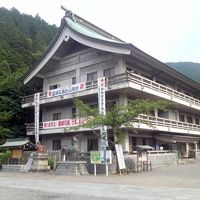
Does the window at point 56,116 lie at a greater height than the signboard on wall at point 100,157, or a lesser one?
greater

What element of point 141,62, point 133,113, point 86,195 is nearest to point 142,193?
point 86,195

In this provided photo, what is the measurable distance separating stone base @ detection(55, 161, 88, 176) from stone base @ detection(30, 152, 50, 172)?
298 centimetres

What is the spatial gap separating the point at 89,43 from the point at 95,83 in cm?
335

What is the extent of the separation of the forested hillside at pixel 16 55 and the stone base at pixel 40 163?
8.62 meters

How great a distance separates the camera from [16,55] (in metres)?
52.8

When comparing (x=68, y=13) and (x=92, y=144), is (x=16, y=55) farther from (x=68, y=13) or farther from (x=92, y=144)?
(x=92, y=144)

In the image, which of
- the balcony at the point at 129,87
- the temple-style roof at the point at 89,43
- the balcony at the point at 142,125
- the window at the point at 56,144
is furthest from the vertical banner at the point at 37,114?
the temple-style roof at the point at 89,43

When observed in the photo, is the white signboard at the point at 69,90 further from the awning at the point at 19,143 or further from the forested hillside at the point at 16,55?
the awning at the point at 19,143

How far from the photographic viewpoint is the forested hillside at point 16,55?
34844 millimetres

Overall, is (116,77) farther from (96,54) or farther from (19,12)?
(19,12)

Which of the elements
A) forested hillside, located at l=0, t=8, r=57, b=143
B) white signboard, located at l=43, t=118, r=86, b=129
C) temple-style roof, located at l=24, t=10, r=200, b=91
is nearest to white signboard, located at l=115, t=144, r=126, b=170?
white signboard, located at l=43, t=118, r=86, b=129

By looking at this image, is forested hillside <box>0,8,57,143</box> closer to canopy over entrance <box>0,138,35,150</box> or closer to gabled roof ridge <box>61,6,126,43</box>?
canopy over entrance <box>0,138,35,150</box>

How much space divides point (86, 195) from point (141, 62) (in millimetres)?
Result: 20833

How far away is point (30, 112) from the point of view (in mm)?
36969
